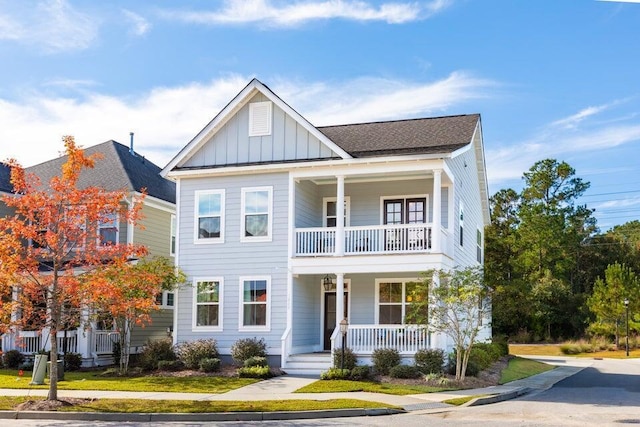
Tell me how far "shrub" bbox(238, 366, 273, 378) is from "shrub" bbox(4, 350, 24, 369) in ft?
28.7

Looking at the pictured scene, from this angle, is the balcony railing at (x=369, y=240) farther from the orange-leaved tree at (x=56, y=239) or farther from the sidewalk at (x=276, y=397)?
the orange-leaved tree at (x=56, y=239)

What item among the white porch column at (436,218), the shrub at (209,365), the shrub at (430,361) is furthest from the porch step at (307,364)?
the white porch column at (436,218)

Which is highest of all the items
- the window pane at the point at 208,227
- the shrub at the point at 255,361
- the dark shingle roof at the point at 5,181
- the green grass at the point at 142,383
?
the dark shingle roof at the point at 5,181

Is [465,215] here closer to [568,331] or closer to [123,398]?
[123,398]

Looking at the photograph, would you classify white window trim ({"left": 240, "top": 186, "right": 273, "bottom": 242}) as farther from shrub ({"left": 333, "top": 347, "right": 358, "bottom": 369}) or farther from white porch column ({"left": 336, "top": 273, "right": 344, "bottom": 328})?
shrub ({"left": 333, "top": 347, "right": 358, "bottom": 369})

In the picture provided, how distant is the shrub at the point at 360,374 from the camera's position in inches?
834

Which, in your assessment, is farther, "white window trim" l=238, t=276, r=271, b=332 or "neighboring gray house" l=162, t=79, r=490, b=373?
"white window trim" l=238, t=276, r=271, b=332

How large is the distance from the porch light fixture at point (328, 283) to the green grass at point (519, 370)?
250 inches

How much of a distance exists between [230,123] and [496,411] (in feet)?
45.4

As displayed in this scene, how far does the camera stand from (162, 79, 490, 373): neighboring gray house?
23469mm

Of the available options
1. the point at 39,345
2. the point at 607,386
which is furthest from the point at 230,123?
the point at 607,386

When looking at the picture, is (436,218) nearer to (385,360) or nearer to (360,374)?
(385,360)

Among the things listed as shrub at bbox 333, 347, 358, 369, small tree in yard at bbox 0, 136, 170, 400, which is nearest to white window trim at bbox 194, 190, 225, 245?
shrub at bbox 333, 347, 358, 369

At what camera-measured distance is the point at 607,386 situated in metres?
22.8
